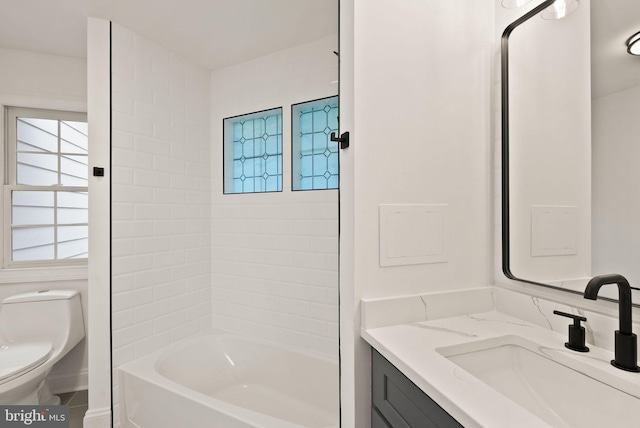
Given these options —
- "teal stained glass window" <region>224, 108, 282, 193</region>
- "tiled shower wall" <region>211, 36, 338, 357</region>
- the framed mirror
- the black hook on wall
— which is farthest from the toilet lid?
the framed mirror

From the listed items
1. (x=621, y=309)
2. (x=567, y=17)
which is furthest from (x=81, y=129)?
(x=621, y=309)

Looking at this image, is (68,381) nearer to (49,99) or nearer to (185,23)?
(49,99)

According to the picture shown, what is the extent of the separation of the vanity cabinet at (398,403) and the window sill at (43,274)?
7.91ft

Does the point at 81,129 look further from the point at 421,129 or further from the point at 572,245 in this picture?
the point at 572,245

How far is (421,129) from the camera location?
1115mm

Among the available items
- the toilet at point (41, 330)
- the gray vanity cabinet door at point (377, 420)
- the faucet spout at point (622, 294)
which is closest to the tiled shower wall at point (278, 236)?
the toilet at point (41, 330)

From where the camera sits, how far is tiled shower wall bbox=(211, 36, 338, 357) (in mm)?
2117

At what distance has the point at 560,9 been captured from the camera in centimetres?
98

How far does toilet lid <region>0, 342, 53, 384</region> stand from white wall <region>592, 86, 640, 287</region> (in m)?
2.61

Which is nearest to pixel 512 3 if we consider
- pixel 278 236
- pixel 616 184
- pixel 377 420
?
pixel 616 184

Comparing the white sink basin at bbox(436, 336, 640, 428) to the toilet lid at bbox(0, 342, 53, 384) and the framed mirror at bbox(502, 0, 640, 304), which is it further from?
the toilet lid at bbox(0, 342, 53, 384)

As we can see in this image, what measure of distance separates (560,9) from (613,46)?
250 mm

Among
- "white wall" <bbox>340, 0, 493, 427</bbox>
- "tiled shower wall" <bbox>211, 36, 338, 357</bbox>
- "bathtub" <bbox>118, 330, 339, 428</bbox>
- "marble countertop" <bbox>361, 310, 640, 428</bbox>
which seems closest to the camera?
"marble countertop" <bbox>361, 310, 640, 428</bbox>

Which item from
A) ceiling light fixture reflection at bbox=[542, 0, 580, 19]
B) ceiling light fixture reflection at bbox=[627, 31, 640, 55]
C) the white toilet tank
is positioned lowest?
the white toilet tank
